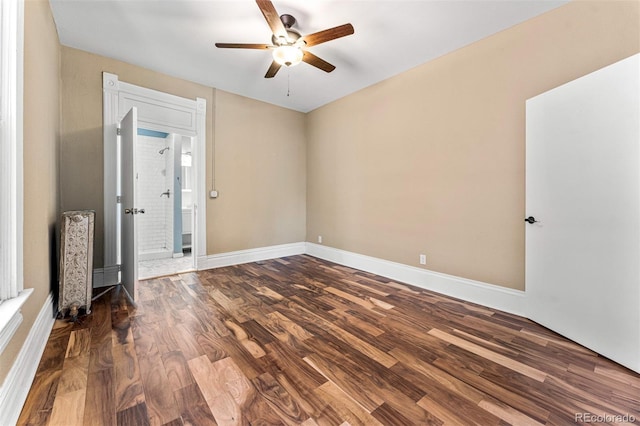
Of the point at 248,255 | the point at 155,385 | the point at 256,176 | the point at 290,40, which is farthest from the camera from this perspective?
the point at 256,176

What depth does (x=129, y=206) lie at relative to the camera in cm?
276

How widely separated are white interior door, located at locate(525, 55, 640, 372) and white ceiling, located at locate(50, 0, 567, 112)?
1.02 m

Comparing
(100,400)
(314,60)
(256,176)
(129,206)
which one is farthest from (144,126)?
(100,400)

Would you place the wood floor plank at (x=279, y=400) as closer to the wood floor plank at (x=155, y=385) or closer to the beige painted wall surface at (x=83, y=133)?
the wood floor plank at (x=155, y=385)

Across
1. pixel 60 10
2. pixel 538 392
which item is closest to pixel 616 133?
pixel 538 392

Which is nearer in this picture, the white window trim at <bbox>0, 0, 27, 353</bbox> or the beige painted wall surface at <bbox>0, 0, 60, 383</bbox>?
the white window trim at <bbox>0, 0, 27, 353</bbox>

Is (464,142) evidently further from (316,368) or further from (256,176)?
(256,176)

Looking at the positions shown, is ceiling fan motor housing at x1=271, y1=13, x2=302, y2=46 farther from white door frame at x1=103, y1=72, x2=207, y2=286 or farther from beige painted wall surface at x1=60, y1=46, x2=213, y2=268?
beige painted wall surface at x1=60, y1=46, x2=213, y2=268

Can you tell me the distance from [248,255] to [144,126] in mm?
2392

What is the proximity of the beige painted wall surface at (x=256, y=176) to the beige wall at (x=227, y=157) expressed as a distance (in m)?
0.02

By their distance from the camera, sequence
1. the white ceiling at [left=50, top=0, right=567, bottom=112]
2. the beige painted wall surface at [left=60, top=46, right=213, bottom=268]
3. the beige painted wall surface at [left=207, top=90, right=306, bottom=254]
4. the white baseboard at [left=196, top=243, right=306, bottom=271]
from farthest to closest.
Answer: the beige painted wall surface at [left=207, top=90, right=306, bottom=254] → the white baseboard at [left=196, top=243, right=306, bottom=271] → the beige painted wall surface at [left=60, top=46, right=213, bottom=268] → the white ceiling at [left=50, top=0, right=567, bottom=112]

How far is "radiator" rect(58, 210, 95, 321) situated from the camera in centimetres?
228

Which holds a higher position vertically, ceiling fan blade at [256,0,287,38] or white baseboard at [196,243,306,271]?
ceiling fan blade at [256,0,287,38]

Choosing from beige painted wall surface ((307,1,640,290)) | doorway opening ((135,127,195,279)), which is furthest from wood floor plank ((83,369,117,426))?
doorway opening ((135,127,195,279))
